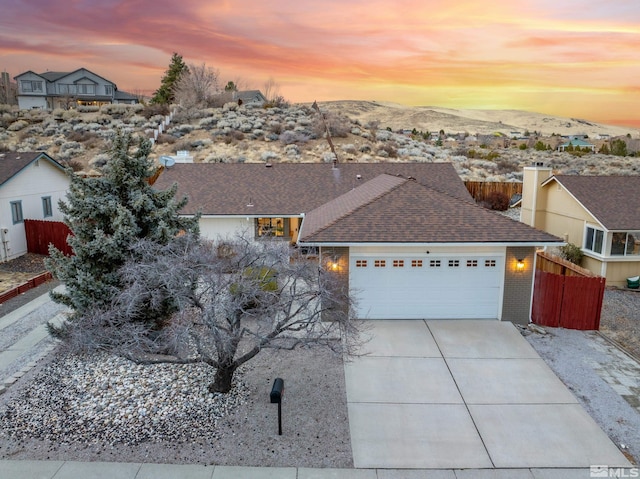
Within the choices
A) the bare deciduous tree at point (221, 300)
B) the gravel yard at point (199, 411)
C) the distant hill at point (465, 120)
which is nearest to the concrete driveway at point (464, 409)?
the gravel yard at point (199, 411)

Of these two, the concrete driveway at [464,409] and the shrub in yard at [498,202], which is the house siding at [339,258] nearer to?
the concrete driveway at [464,409]

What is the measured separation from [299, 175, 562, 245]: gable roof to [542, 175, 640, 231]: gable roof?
6.59 metres

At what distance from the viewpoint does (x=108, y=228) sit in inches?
438

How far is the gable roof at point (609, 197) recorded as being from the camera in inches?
678

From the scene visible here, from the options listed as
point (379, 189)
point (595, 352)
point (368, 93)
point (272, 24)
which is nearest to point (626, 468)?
point (595, 352)

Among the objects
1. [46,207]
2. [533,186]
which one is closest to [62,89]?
[46,207]

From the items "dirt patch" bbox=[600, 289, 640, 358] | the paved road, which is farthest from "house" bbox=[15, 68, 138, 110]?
"dirt patch" bbox=[600, 289, 640, 358]

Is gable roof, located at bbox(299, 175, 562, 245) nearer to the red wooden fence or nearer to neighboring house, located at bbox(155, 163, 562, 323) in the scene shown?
neighboring house, located at bbox(155, 163, 562, 323)

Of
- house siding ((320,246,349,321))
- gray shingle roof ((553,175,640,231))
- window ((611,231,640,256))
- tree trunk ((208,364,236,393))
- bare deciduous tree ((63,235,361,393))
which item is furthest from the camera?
window ((611,231,640,256))

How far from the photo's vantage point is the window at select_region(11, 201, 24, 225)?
20.3m

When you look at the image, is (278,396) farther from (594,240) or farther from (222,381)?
(594,240)

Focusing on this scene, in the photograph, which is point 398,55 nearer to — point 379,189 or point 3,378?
point 379,189

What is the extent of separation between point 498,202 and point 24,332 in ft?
95.0

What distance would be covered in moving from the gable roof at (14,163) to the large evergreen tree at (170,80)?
44.8 m
